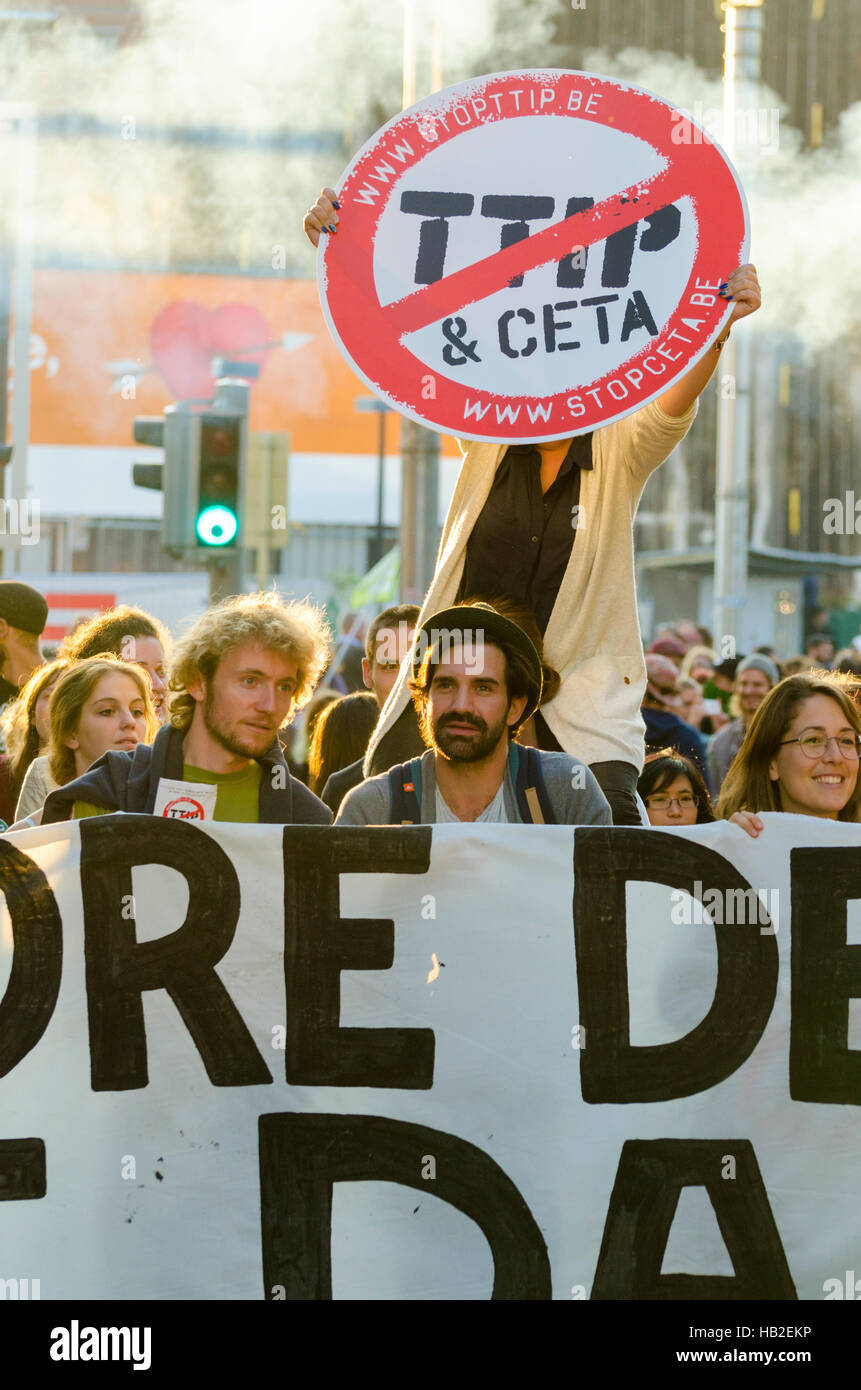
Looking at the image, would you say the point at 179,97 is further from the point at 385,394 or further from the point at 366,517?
the point at 385,394

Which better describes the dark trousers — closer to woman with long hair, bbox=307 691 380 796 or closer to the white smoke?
woman with long hair, bbox=307 691 380 796

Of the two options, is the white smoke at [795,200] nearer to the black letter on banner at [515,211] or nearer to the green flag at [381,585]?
the green flag at [381,585]

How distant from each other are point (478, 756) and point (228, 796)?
522mm

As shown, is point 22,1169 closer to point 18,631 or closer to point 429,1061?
point 429,1061

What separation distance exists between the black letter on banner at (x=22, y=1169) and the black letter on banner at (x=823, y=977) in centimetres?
124

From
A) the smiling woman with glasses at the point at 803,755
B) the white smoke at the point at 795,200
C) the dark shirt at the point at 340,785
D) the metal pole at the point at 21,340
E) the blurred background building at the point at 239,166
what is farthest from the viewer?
the blurred background building at the point at 239,166

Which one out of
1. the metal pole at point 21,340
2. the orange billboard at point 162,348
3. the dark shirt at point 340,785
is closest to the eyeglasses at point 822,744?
the dark shirt at point 340,785

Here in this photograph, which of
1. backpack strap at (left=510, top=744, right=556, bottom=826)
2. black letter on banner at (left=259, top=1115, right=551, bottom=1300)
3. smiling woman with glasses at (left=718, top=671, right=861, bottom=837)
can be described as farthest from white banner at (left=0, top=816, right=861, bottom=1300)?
smiling woman with glasses at (left=718, top=671, right=861, bottom=837)

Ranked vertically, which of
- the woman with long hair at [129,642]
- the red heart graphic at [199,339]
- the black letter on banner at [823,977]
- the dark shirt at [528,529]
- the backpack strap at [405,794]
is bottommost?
the black letter on banner at [823,977]

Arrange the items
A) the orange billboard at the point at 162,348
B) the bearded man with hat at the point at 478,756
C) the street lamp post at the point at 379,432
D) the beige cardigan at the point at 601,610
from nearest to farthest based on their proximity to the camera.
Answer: the bearded man with hat at the point at 478,756 → the beige cardigan at the point at 601,610 → the street lamp post at the point at 379,432 → the orange billboard at the point at 162,348

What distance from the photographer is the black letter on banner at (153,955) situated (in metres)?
3.11

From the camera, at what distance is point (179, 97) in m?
27.3
